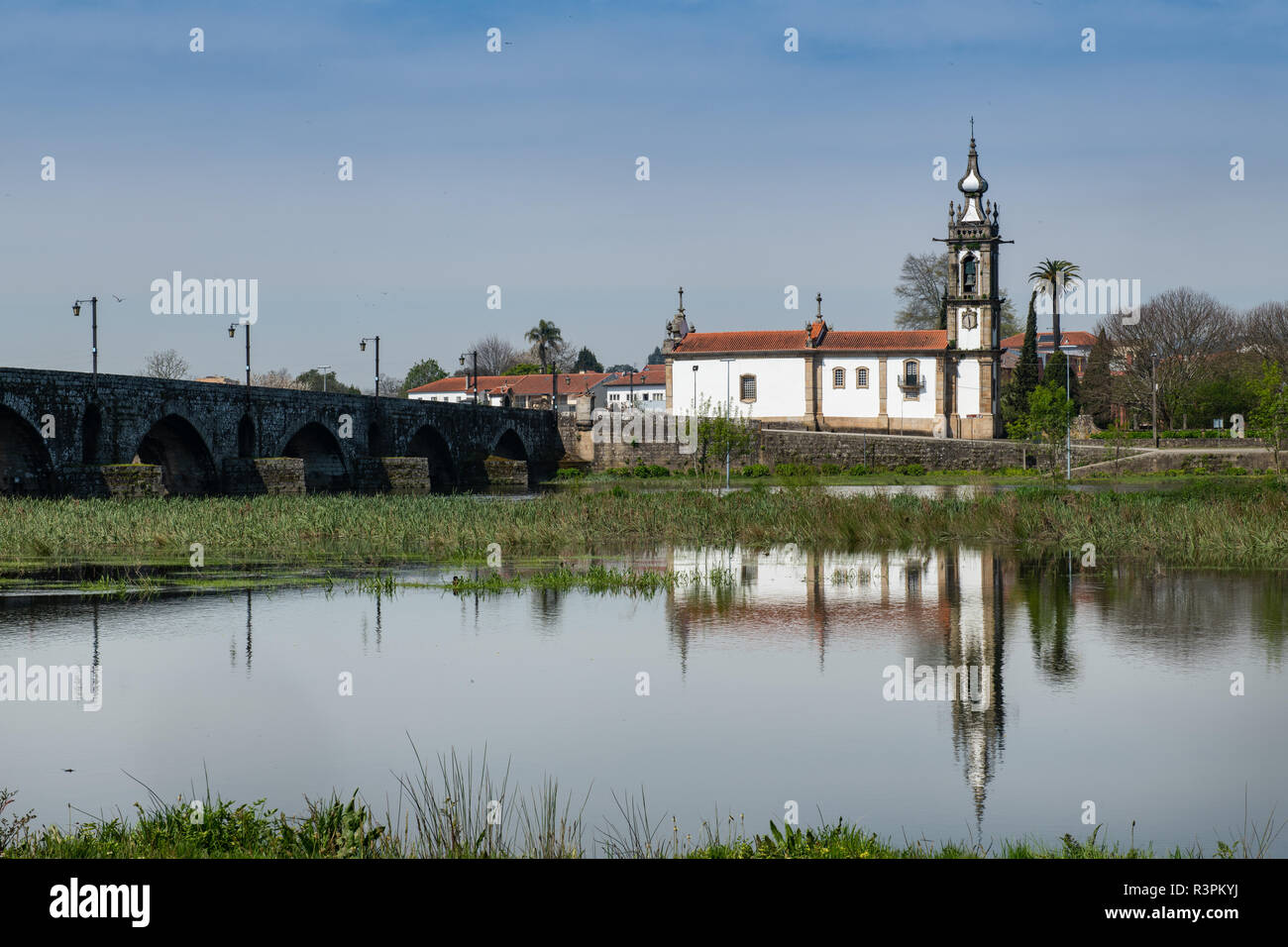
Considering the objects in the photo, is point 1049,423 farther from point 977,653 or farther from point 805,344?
point 977,653

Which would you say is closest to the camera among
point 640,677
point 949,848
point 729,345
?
point 949,848

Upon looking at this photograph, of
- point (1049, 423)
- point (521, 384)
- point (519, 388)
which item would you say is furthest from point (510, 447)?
point (521, 384)

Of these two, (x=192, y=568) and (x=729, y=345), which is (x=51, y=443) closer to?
(x=192, y=568)

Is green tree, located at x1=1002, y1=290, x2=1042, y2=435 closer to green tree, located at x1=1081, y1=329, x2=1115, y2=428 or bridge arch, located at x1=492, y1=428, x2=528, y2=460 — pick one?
green tree, located at x1=1081, y1=329, x2=1115, y2=428

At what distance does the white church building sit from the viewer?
83.1 m

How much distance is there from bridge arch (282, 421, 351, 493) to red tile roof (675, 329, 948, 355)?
36.4m

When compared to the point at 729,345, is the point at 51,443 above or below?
below

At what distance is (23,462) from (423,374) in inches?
4844

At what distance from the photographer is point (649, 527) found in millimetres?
28734

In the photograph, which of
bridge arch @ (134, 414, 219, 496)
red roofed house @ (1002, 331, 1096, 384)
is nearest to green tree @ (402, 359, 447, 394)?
red roofed house @ (1002, 331, 1096, 384)

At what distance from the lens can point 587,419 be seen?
264 feet
